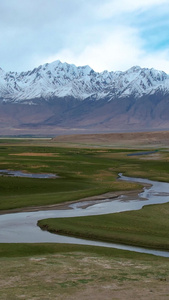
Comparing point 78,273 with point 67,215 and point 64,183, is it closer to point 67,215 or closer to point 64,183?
point 67,215

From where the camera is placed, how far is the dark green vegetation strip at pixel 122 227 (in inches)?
1182

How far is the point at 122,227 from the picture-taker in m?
33.2

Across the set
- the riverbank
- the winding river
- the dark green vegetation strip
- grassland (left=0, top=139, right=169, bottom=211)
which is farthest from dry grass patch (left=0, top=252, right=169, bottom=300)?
grassland (left=0, top=139, right=169, bottom=211)

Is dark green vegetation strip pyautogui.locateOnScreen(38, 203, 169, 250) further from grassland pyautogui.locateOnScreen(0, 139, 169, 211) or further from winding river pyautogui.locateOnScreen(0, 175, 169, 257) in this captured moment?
grassland pyautogui.locateOnScreen(0, 139, 169, 211)

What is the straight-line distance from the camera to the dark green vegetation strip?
30.0 metres

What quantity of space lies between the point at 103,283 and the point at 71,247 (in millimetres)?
10028

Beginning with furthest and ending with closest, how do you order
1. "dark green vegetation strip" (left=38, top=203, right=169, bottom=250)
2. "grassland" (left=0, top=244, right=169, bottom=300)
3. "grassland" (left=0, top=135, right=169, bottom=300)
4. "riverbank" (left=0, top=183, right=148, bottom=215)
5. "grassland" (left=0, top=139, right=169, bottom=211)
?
"grassland" (left=0, top=139, right=169, bottom=211) → "riverbank" (left=0, top=183, right=148, bottom=215) → "dark green vegetation strip" (left=38, top=203, right=169, bottom=250) → "grassland" (left=0, top=135, right=169, bottom=300) → "grassland" (left=0, top=244, right=169, bottom=300)

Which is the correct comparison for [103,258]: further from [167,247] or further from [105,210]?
[105,210]

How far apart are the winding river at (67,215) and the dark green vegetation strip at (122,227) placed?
93cm

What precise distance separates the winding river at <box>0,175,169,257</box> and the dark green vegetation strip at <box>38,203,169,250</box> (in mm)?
930

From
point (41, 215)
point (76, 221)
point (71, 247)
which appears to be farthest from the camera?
point (41, 215)

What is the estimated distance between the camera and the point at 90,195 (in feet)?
160

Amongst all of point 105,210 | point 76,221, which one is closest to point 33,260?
point 76,221

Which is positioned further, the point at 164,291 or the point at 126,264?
the point at 126,264
